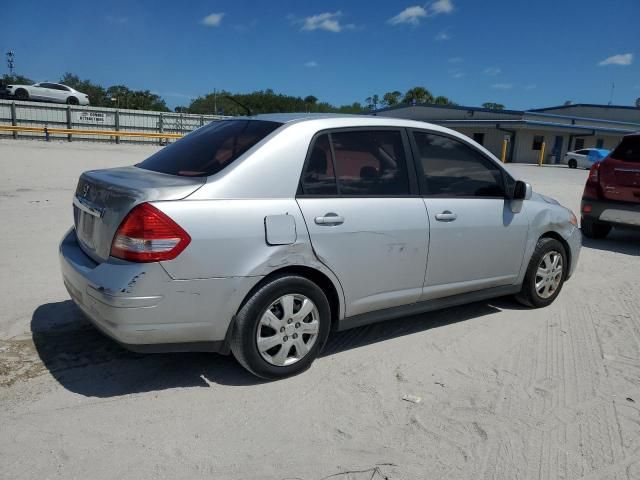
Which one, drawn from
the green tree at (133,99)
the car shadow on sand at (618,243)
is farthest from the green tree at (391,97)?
the car shadow on sand at (618,243)

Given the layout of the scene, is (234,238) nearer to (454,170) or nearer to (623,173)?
(454,170)

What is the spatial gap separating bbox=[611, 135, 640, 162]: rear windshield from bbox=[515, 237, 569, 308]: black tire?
12.7 feet

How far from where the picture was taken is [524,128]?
1635 inches

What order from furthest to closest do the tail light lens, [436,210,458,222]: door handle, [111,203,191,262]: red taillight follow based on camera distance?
1. the tail light lens
2. [436,210,458,222]: door handle
3. [111,203,191,262]: red taillight

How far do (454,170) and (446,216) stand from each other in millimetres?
481

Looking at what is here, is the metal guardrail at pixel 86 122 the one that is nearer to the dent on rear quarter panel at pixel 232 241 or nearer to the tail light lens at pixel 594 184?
the tail light lens at pixel 594 184

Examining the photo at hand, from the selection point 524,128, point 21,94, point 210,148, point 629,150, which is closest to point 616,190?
point 629,150

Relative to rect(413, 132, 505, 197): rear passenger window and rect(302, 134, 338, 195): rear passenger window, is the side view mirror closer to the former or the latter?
rect(413, 132, 505, 197): rear passenger window

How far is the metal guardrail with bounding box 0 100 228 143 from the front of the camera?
27.2 metres

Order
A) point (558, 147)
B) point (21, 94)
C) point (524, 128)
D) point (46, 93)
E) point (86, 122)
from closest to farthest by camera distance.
→ point (86, 122), point (21, 94), point (46, 93), point (524, 128), point (558, 147)

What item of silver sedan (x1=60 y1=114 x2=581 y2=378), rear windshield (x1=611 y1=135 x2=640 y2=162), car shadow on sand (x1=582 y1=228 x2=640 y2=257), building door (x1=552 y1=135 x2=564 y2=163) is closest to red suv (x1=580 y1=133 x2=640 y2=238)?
rear windshield (x1=611 y1=135 x2=640 y2=162)

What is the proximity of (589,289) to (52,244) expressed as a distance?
6.46m

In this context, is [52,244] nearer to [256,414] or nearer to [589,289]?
[256,414]

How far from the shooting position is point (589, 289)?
5.83 m
